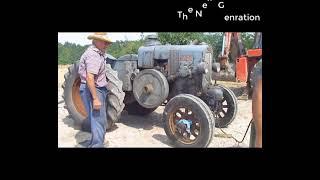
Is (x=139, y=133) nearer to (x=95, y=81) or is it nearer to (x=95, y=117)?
(x=95, y=117)

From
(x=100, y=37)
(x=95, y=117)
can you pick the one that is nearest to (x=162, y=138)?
(x=95, y=117)

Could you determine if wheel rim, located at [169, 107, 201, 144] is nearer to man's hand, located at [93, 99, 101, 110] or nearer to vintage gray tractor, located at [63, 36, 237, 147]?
vintage gray tractor, located at [63, 36, 237, 147]

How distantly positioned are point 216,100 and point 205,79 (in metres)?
0.38

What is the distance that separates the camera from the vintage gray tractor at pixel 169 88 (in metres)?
4.95

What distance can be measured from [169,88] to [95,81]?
1767 millimetres

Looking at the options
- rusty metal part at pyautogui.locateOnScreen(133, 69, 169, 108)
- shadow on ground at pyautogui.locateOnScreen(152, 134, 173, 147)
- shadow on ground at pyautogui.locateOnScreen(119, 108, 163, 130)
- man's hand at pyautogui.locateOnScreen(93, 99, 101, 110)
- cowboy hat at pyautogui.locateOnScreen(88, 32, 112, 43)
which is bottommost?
shadow on ground at pyautogui.locateOnScreen(152, 134, 173, 147)

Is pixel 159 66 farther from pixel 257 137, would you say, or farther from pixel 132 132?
pixel 257 137

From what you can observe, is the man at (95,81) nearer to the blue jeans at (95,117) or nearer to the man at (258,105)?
the blue jeans at (95,117)

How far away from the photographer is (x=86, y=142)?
5.02m

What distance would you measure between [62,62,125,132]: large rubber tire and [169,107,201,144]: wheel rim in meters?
0.83

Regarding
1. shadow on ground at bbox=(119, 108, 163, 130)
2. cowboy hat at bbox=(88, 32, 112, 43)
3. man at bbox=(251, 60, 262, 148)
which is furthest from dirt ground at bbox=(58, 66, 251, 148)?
man at bbox=(251, 60, 262, 148)

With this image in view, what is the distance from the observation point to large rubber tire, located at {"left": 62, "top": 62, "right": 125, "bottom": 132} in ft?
17.0

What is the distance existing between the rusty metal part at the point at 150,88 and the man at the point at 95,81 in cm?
119

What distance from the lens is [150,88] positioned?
561cm
